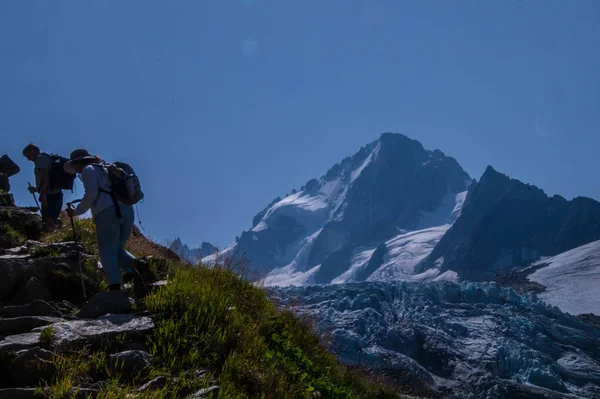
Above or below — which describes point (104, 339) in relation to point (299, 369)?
above

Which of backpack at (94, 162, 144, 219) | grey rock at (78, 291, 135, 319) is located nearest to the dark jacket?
backpack at (94, 162, 144, 219)

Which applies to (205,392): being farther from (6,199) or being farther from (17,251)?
(6,199)

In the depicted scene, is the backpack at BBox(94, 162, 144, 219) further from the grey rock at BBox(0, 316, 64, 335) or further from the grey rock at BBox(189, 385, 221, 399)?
the grey rock at BBox(189, 385, 221, 399)

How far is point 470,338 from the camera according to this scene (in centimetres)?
16400

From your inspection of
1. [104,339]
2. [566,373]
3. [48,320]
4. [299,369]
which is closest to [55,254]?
[48,320]

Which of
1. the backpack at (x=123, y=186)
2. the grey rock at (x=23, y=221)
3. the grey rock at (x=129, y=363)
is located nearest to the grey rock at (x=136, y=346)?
the grey rock at (x=129, y=363)

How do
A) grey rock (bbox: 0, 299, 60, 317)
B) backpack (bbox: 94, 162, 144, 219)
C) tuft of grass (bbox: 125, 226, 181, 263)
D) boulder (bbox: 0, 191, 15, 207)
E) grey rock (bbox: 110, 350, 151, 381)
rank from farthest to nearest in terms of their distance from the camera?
boulder (bbox: 0, 191, 15, 207), tuft of grass (bbox: 125, 226, 181, 263), backpack (bbox: 94, 162, 144, 219), grey rock (bbox: 0, 299, 60, 317), grey rock (bbox: 110, 350, 151, 381)

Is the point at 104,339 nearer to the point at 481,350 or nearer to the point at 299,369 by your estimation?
the point at 299,369

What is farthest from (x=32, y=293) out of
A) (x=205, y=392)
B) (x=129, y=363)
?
(x=205, y=392)

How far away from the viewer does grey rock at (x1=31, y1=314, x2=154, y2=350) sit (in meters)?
5.25

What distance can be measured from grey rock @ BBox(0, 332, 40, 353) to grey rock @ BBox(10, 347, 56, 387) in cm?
16

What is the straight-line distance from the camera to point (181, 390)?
492 centimetres

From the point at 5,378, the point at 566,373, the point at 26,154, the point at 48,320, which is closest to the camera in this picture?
the point at 5,378

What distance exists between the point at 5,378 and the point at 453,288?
196m
